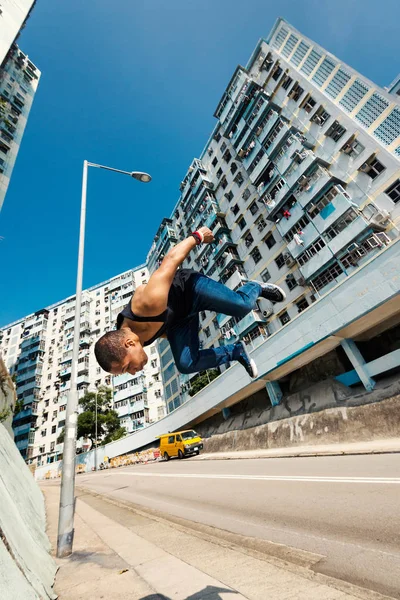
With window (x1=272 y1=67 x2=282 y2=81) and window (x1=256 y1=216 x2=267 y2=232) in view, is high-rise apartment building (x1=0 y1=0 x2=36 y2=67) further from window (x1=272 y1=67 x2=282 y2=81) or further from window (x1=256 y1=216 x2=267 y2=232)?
window (x1=256 y1=216 x2=267 y2=232)

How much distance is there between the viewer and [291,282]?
26.4 m

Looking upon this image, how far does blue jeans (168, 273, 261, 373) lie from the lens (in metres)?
2.77

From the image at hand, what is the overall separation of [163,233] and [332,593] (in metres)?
48.5

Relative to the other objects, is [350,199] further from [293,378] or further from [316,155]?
[293,378]

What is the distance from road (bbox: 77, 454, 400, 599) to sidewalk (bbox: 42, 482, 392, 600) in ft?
1.30

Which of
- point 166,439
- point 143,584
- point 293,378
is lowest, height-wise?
point 143,584

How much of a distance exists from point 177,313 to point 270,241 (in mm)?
29090

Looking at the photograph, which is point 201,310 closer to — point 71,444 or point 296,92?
point 71,444

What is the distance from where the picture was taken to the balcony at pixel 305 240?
23969 millimetres

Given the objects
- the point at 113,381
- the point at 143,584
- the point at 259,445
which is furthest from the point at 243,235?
the point at 113,381

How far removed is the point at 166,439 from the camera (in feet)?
78.8

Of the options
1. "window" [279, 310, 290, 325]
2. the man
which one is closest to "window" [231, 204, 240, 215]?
"window" [279, 310, 290, 325]

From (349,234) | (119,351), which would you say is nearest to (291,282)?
(349,234)

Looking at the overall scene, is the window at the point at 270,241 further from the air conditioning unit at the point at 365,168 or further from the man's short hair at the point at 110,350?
the man's short hair at the point at 110,350
